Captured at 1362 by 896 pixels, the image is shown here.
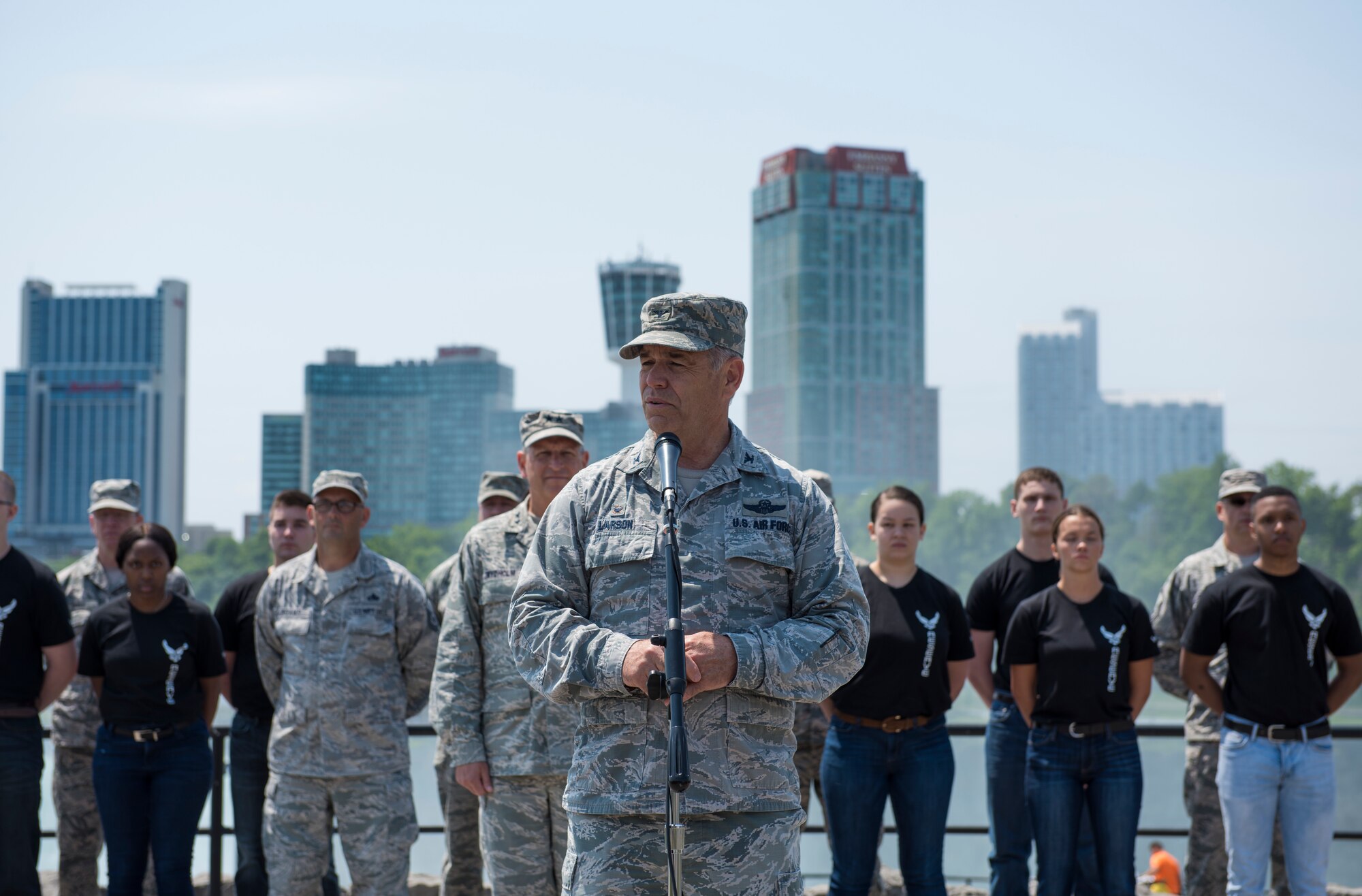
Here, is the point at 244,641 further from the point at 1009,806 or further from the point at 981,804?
the point at 981,804

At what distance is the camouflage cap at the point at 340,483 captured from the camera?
18.4ft

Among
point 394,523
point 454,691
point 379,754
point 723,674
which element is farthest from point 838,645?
point 394,523

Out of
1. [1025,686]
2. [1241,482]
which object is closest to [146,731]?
[1025,686]

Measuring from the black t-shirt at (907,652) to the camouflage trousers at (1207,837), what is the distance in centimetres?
165

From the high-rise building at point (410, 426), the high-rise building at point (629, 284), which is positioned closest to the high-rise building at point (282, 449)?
the high-rise building at point (410, 426)

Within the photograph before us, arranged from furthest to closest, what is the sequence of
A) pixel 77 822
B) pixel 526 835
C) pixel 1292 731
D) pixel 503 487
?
pixel 503 487
pixel 77 822
pixel 1292 731
pixel 526 835

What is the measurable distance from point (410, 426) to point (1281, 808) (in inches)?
6811

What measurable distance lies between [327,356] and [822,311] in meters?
66.6

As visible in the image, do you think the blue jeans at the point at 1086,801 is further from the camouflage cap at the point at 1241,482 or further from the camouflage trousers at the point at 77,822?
the camouflage trousers at the point at 77,822

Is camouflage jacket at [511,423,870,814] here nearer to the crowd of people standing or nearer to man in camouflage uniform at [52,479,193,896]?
the crowd of people standing

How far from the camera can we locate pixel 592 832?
2.99 m

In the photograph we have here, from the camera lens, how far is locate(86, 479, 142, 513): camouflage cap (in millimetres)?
6984

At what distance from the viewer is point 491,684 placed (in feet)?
16.0

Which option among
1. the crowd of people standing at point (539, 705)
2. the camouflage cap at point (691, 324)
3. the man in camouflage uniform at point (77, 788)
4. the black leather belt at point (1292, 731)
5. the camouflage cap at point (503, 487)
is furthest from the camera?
the camouflage cap at point (503, 487)
